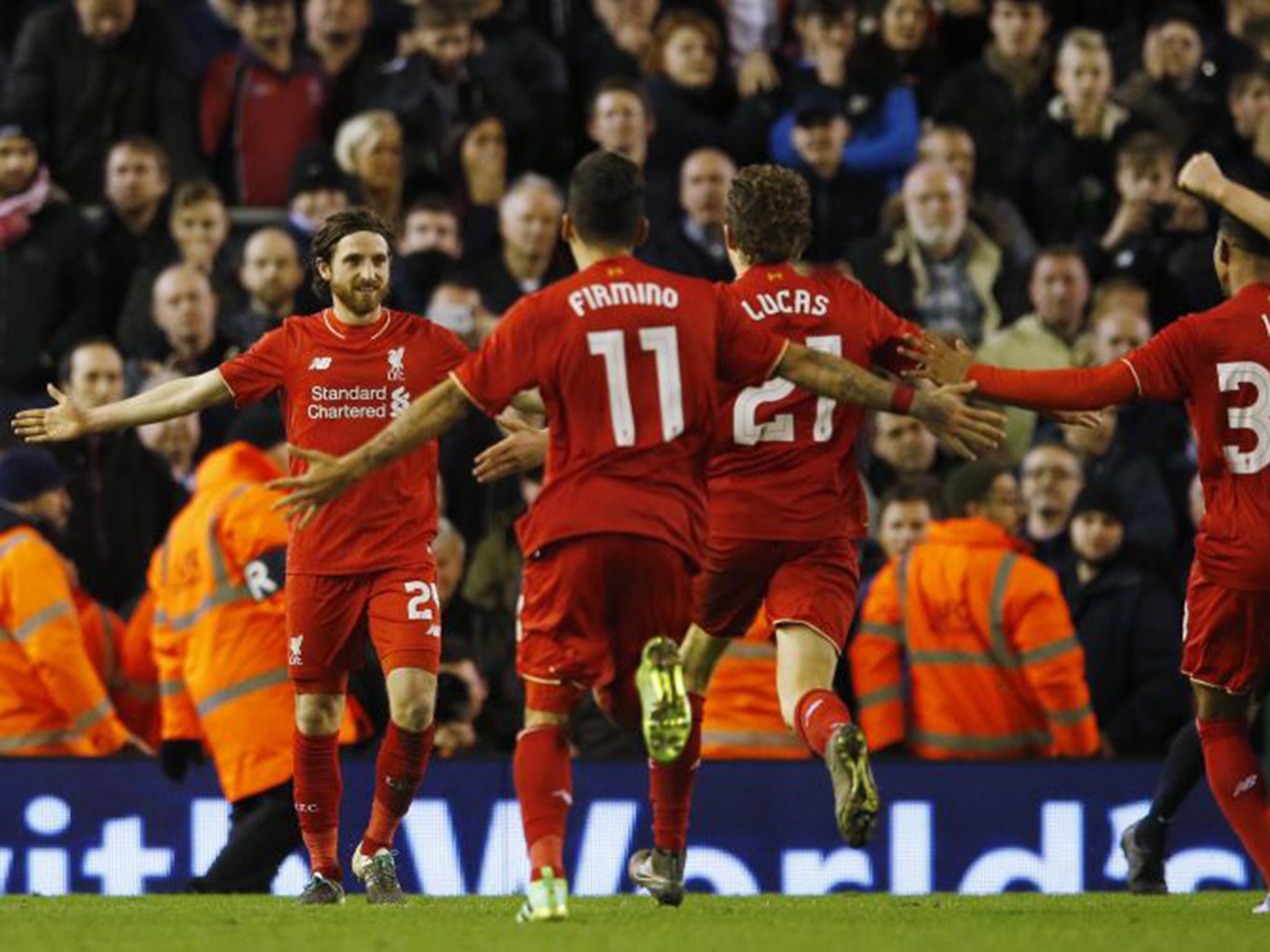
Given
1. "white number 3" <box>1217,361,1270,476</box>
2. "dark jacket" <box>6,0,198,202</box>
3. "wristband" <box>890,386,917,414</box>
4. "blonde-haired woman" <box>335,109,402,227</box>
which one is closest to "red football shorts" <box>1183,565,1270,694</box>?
"white number 3" <box>1217,361,1270,476</box>

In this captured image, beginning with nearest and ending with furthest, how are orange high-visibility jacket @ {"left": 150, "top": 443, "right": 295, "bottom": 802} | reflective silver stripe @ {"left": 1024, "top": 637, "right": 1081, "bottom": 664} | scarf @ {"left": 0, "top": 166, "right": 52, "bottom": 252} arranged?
orange high-visibility jacket @ {"left": 150, "top": 443, "right": 295, "bottom": 802} < reflective silver stripe @ {"left": 1024, "top": 637, "right": 1081, "bottom": 664} < scarf @ {"left": 0, "top": 166, "right": 52, "bottom": 252}

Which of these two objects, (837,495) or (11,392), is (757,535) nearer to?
(837,495)

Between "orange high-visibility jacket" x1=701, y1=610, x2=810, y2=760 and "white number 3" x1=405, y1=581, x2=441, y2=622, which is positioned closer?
"white number 3" x1=405, y1=581, x2=441, y2=622

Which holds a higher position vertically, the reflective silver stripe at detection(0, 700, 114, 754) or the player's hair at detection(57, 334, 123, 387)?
the player's hair at detection(57, 334, 123, 387)

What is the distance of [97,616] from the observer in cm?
1284

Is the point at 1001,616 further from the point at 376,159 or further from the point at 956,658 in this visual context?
the point at 376,159

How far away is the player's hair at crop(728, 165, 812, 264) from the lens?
9422 millimetres

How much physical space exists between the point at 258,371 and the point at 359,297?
1.46 ft

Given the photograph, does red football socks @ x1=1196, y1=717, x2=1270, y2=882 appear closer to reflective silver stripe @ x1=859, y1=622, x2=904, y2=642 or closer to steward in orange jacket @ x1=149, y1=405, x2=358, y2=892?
reflective silver stripe @ x1=859, y1=622, x2=904, y2=642

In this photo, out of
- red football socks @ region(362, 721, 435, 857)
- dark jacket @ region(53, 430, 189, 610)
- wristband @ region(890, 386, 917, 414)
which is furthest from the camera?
dark jacket @ region(53, 430, 189, 610)

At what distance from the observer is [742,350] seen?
852 centimetres

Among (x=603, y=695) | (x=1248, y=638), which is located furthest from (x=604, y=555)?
(x=1248, y=638)

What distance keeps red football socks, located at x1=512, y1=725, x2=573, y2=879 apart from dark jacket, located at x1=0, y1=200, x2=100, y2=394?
7.38 meters

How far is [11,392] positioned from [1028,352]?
17.7ft
